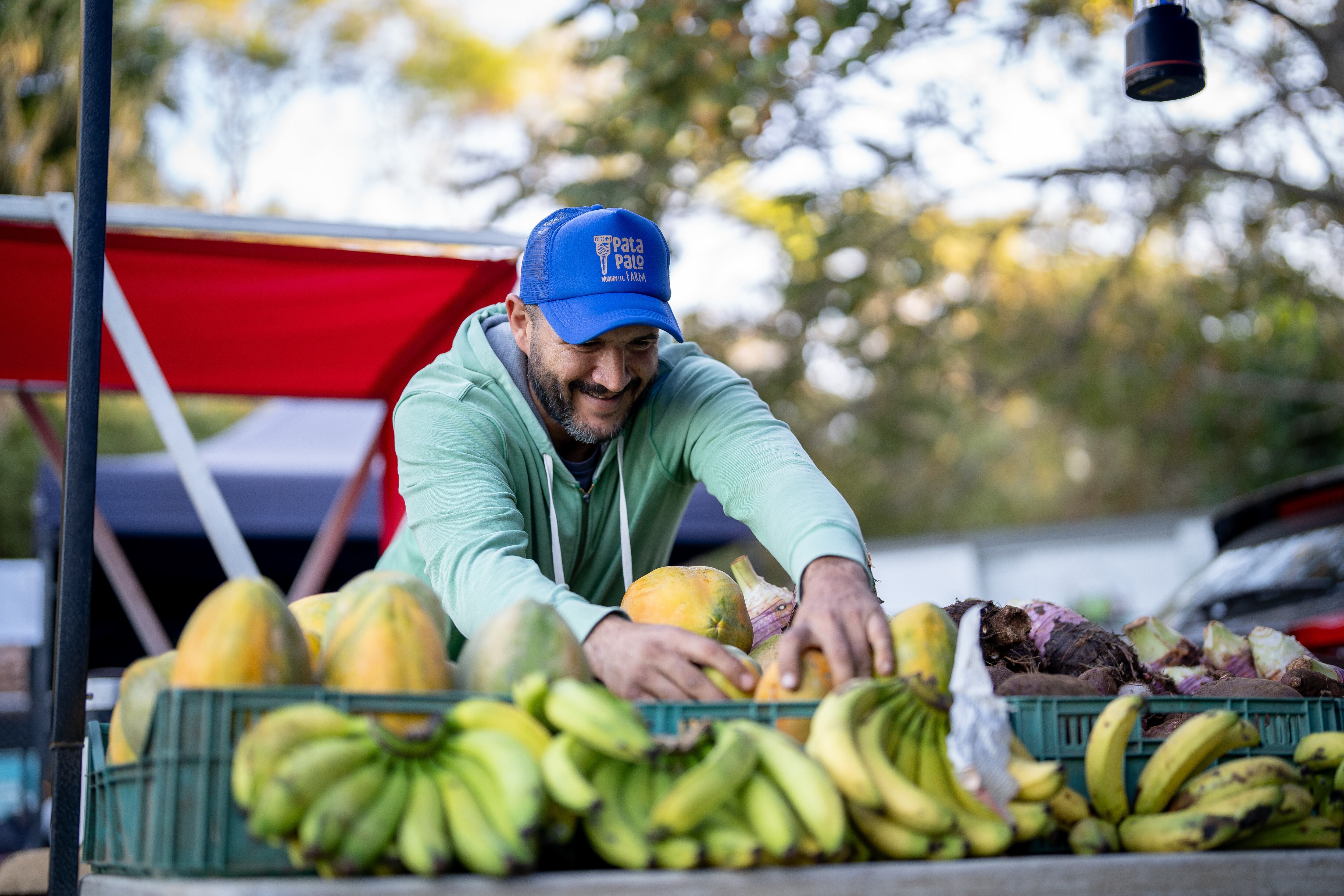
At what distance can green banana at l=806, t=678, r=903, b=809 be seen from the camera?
1575 millimetres

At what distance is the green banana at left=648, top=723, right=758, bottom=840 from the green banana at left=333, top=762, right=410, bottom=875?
32 centimetres

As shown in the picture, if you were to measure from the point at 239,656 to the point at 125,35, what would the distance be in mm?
16115

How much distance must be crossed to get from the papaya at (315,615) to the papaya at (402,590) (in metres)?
0.08

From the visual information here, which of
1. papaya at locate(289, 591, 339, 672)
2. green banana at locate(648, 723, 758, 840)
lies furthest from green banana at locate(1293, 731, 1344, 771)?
papaya at locate(289, 591, 339, 672)

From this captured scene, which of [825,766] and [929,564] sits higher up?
[929,564]

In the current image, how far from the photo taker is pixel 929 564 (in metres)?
13.9

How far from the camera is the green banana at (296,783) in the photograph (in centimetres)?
140

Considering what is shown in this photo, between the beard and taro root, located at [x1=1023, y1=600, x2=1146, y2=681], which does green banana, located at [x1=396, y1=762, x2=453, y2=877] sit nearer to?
the beard

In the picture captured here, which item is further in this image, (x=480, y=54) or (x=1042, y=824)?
(x=480, y=54)

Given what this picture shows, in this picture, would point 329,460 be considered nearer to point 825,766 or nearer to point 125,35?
point 825,766

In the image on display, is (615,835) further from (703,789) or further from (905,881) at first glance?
(905,881)

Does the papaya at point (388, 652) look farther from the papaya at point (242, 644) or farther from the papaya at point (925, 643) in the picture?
the papaya at point (925, 643)

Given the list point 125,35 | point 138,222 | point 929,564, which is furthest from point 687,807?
point 125,35

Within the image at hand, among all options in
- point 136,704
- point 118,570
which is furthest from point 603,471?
point 118,570
